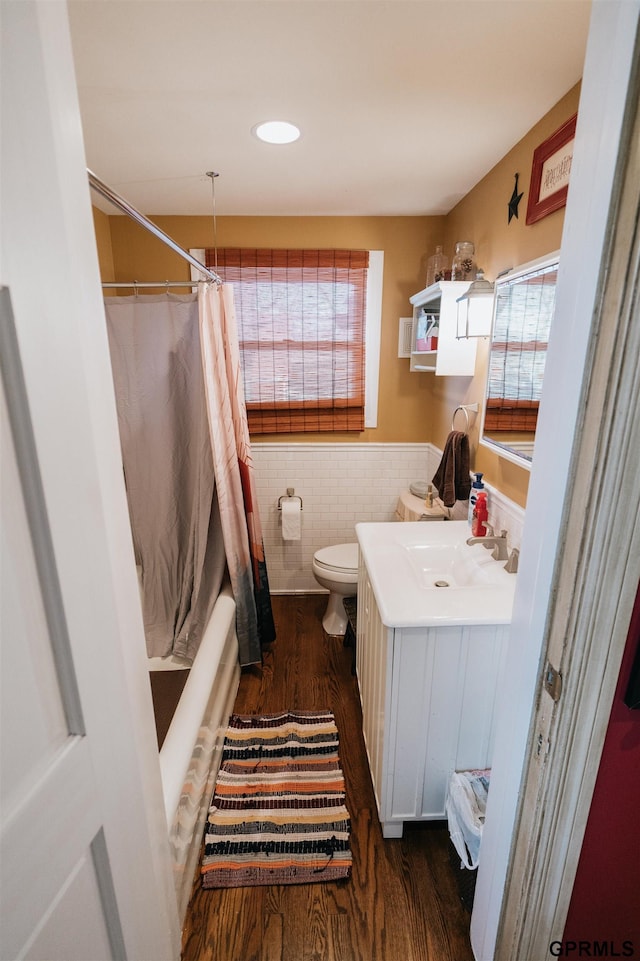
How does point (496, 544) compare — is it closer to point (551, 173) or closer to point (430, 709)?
point (430, 709)

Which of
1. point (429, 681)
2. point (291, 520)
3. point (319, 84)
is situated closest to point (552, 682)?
point (429, 681)

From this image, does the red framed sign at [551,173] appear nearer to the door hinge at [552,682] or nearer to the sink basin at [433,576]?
the sink basin at [433,576]

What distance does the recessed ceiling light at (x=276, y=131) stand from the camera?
1681 mm

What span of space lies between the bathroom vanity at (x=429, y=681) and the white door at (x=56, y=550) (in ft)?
2.66

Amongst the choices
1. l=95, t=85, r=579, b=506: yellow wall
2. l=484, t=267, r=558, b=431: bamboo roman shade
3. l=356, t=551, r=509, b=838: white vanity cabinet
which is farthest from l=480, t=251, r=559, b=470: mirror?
l=356, t=551, r=509, b=838: white vanity cabinet

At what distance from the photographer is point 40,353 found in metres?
0.56

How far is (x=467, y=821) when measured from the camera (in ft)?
4.26

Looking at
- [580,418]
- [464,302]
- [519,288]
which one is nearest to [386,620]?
[580,418]

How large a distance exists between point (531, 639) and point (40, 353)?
90 cm

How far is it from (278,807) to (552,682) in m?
1.35

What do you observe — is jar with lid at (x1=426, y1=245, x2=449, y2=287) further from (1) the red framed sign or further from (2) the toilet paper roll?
(2) the toilet paper roll

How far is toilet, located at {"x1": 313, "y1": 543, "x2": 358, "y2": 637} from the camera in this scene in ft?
8.21
